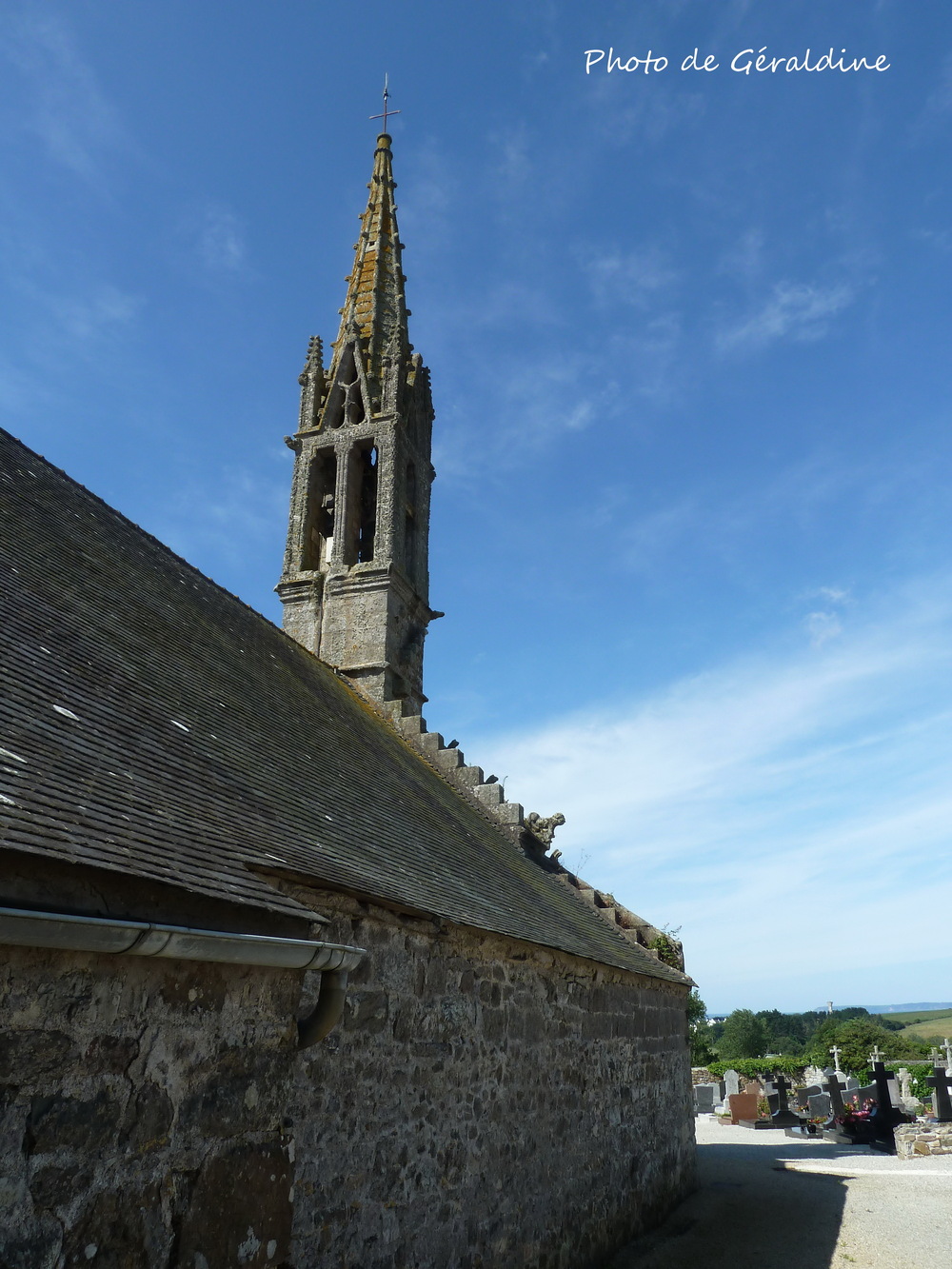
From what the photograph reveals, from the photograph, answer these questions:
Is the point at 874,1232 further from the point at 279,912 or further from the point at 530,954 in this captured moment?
the point at 279,912

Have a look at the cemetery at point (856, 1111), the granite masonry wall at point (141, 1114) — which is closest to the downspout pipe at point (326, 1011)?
the granite masonry wall at point (141, 1114)

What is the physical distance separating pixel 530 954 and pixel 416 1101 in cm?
200

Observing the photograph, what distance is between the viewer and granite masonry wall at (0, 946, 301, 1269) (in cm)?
293

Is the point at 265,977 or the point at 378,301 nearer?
the point at 265,977

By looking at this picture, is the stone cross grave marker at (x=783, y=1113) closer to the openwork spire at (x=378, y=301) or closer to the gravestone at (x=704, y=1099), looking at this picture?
the gravestone at (x=704, y=1099)

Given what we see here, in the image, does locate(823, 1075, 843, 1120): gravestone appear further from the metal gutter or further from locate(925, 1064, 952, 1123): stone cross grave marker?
the metal gutter

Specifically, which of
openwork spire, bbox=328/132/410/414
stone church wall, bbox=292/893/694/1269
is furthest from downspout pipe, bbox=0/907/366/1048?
openwork spire, bbox=328/132/410/414

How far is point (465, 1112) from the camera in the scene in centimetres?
623

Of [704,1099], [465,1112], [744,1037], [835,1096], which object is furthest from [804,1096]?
[744,1037]

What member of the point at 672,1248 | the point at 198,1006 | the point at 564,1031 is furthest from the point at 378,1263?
the point at 672,1248

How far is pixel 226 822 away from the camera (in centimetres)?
479

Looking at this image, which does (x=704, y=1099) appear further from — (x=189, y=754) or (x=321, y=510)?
(x=189, y=754)

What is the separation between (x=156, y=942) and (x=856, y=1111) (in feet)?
62.4

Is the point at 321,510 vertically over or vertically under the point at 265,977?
over
